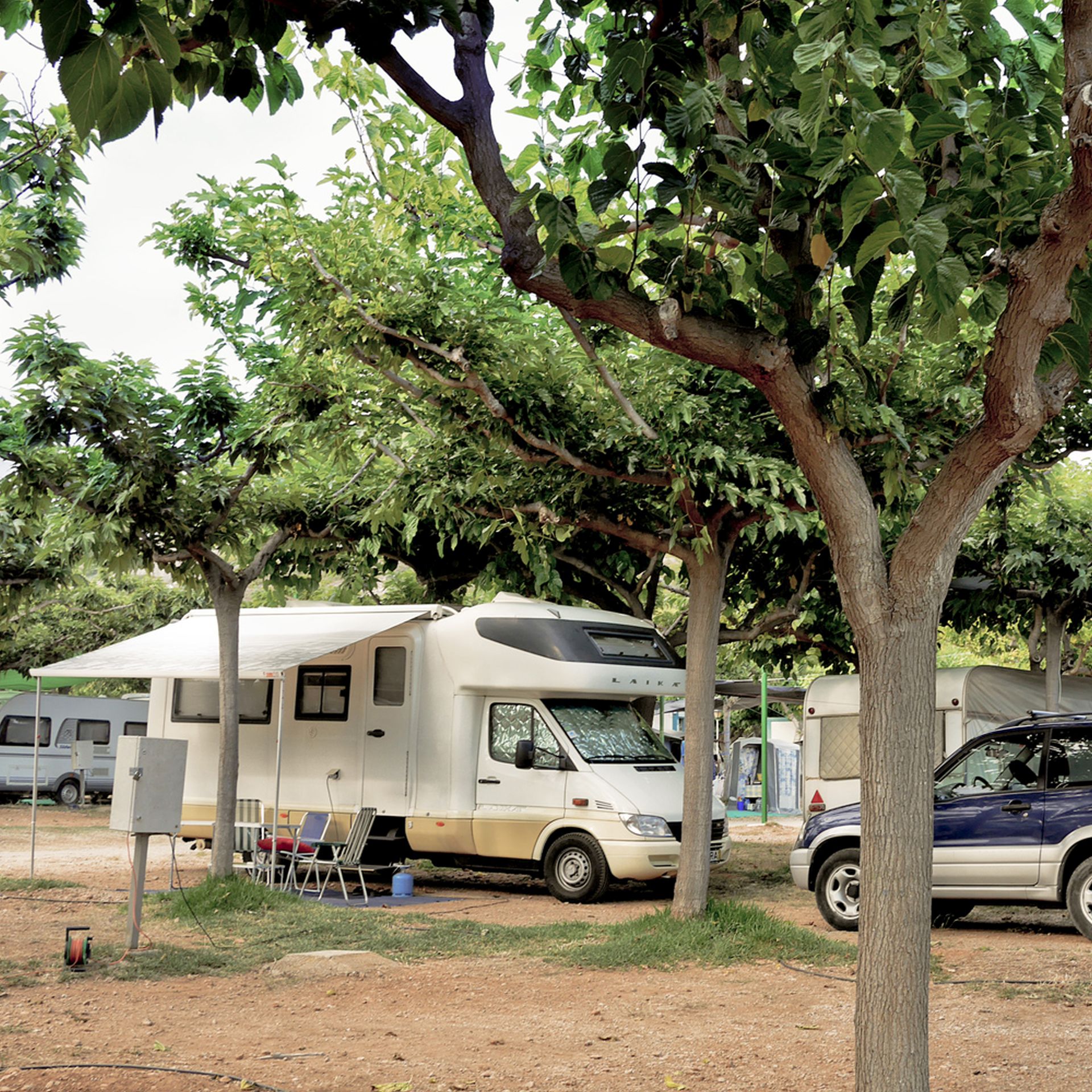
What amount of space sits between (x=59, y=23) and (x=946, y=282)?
243 centimetres

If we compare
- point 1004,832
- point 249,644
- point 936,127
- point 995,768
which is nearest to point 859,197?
point 936,127

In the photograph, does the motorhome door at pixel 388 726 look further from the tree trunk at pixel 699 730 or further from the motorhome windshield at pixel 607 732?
the tree trunk at pixel 699 730

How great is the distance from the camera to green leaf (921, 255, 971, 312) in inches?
145

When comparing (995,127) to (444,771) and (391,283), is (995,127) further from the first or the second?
(444,771)

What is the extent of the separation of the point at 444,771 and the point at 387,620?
1814 mm

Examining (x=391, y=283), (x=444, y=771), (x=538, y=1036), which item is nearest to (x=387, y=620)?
(x=444, y=771)

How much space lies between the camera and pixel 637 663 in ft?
46.6

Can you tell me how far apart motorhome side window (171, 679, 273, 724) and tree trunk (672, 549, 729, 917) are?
590 cm

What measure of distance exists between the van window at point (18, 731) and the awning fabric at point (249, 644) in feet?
49.0

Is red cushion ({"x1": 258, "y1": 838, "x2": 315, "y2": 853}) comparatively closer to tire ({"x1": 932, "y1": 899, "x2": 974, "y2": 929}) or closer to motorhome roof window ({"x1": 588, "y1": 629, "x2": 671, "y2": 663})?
motorhome roof window ({"x1": 588, "y1": 629, "x2": 671, "y2": 663})

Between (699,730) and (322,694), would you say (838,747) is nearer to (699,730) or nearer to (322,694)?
(699,730)

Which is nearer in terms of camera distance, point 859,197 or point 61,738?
point 859,197

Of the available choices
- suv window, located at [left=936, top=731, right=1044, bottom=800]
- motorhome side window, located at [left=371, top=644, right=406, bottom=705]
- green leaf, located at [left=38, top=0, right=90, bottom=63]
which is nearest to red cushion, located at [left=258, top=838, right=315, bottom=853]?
motorhome side window, located at [left=371, top=644, right=406, bottom=705]

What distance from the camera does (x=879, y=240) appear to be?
3.73m
